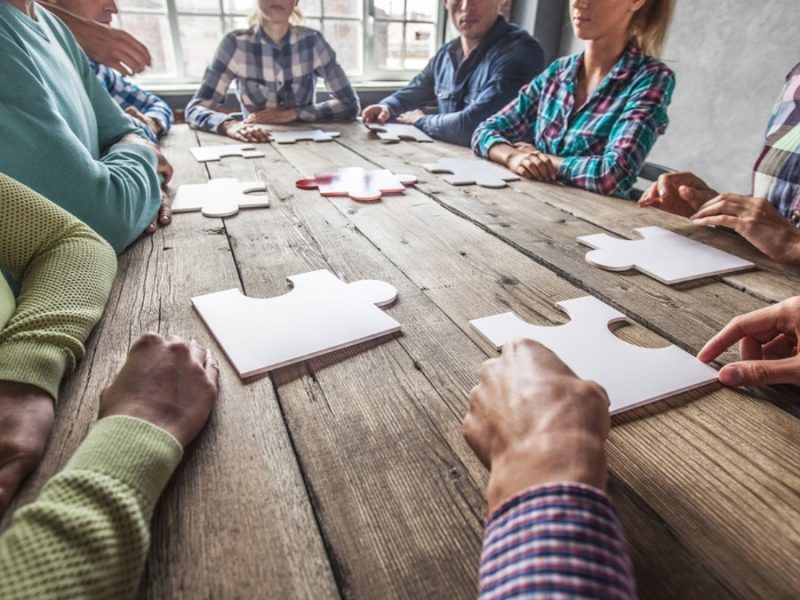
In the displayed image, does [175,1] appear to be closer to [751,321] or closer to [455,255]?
[455,255]

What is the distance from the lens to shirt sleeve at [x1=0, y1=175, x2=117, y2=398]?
56 cm

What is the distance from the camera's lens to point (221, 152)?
1.80 meters

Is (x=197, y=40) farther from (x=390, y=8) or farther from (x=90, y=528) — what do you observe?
(x=90, y=528)

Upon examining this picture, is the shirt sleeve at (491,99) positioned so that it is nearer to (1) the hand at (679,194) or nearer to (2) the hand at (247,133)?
(2) the hand at (247,133)

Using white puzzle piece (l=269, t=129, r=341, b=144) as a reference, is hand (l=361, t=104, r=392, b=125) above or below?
above

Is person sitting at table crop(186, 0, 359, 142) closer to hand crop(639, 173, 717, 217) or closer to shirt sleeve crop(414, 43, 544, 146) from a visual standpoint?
shirt sleeve crop(414, 43, 544, 146)

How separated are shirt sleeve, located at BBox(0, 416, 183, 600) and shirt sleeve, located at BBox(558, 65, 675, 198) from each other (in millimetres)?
1415

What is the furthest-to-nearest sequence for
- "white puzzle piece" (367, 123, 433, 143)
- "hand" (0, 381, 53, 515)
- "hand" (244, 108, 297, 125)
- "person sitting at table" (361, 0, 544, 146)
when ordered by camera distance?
"hand" (244, 108, 297, 125), "person sitting at table" (361, 0, 544, 146), "white puzzle piece" (367, 123, 433, 143), "hand" (0, 381, 53, 515)

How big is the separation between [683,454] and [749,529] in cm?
9

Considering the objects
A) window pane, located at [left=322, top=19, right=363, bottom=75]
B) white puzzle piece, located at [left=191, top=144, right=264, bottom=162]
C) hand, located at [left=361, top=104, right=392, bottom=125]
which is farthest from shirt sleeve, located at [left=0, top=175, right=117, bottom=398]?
window pane, located at [left=322, top=19, right=363, bottom=75]

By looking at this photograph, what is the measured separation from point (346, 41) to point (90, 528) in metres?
4.07

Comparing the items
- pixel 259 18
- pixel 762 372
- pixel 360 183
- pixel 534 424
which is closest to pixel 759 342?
pixel 762 372

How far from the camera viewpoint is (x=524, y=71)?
2.49 m

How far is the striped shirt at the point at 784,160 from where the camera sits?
1278 mm
